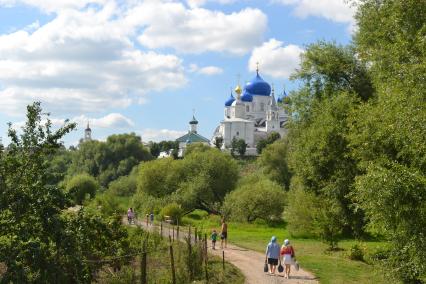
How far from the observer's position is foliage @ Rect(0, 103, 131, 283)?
1157 centimetres

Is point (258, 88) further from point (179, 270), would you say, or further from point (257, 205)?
point (179, 270)

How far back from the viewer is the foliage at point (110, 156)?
78.6 meters

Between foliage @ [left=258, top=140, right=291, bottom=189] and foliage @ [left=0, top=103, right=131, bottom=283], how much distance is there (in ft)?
174

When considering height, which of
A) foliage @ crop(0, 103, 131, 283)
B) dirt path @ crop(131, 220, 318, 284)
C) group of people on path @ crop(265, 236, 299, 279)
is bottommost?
dirt path @ crop(131, 220, 318, 284)

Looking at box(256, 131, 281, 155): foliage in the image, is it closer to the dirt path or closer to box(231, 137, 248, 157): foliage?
box(231, 137, 248, 157): foliage

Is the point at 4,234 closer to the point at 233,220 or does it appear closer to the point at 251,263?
the point at 251,263

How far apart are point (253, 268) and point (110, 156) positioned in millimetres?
63131

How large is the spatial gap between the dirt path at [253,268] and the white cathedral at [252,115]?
10107 centimetres

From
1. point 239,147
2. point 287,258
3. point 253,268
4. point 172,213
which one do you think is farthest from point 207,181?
point 239,147

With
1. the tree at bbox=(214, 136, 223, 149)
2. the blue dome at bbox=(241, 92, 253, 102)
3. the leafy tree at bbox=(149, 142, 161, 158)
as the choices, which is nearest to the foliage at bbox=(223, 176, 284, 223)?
the leafy tree at bbox=(149, 142, 161, 158)

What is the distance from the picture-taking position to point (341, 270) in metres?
19.4

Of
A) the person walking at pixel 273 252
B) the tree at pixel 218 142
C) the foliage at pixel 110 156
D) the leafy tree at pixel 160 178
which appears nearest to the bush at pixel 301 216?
the person walking at pixel 273 252

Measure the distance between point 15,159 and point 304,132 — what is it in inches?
584

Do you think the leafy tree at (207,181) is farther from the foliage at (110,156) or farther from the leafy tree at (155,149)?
the leafy tree at (155,149)
